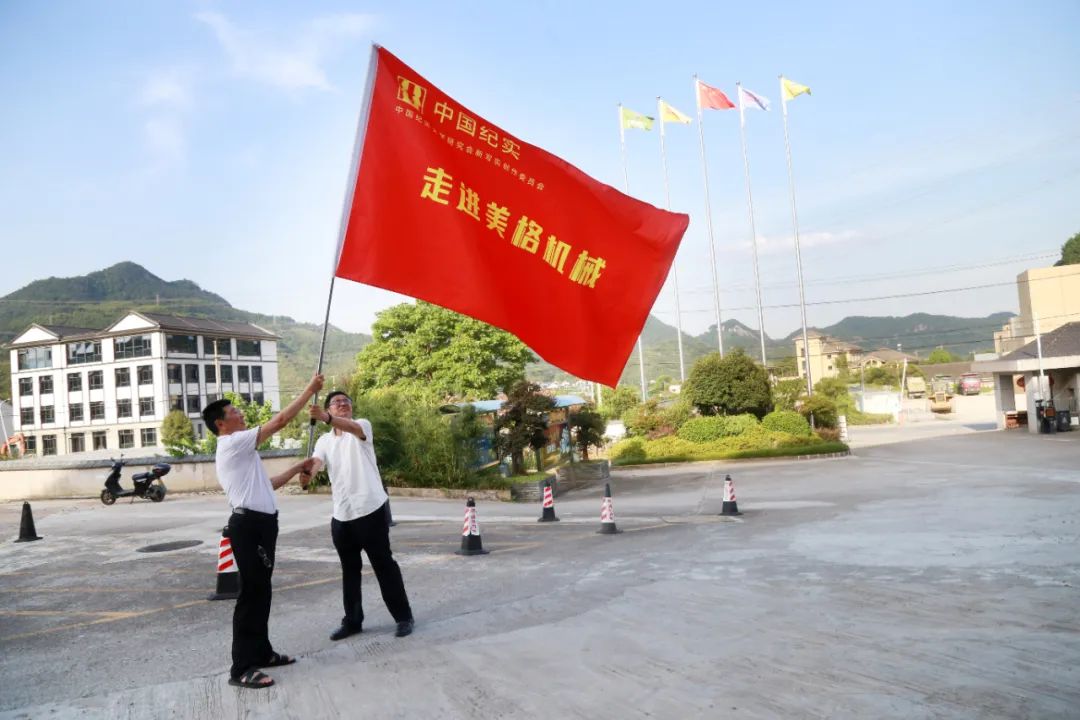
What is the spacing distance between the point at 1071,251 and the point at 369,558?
101180 millimetres

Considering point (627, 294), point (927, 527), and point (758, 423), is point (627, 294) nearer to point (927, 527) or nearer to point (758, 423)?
point (927, 527)

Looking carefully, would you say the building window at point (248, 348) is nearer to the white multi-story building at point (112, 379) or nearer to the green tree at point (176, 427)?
the white multi-story building at point (112, 379)

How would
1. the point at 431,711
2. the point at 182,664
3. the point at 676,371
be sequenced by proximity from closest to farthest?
1. the point at 431,711
2. the point at 182,664
3. the point at 676,371

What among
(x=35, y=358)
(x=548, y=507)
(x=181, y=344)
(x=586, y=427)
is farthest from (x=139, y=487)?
(x=35, y=358)

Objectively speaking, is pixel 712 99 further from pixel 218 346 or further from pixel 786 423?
pixel 218 346

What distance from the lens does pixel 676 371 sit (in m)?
183

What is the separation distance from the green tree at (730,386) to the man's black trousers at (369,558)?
1088 inches

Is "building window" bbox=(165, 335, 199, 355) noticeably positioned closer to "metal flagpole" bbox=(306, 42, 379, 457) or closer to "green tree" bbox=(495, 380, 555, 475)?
"green tree" bbox=(495, 380, 555, 475)

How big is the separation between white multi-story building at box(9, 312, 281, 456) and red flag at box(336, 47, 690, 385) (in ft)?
197

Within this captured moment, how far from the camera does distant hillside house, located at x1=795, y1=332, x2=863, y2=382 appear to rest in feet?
276

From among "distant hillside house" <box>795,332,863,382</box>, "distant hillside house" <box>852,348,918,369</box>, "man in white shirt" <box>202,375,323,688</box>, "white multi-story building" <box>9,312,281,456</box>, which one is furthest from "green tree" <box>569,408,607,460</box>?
"distant hillside house" <box>852,348,918,369</box>

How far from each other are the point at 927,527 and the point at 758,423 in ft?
Answer: 68.5

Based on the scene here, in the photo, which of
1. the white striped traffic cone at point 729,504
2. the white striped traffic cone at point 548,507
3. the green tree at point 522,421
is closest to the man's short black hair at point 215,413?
the white striped traffic cone at point 548,507

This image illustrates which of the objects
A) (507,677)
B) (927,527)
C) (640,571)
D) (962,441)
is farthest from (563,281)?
(962,441)
